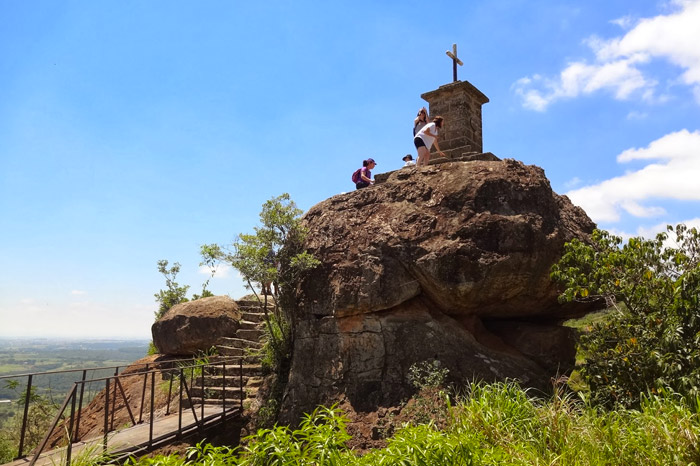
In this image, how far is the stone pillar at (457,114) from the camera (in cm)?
1217

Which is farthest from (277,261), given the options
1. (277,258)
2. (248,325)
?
(248,325)

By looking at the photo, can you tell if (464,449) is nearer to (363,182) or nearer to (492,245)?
(492,245)

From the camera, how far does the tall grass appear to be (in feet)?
14.8

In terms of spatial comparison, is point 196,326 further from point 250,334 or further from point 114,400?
point 114,400

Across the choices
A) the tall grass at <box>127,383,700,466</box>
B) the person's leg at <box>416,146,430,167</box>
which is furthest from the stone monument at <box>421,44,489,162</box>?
the tall grass at <box>127,383,700,466</box>

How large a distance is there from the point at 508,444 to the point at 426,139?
291 inches

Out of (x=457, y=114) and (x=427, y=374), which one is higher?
(x=457, y=114)

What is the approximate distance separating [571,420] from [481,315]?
4328 millimetres

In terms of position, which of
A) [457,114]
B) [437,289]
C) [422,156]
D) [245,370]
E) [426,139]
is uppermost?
[457,114]

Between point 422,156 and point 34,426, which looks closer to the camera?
point 422,156

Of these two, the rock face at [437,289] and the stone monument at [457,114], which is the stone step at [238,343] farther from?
the stone monument at [457,114]

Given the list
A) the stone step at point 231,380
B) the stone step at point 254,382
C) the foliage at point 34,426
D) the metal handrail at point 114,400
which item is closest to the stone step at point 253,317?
the metal handrail at point 114,400

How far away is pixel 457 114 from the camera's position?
1230 centimetres

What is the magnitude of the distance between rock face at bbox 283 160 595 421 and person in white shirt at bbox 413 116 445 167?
3.44ft
